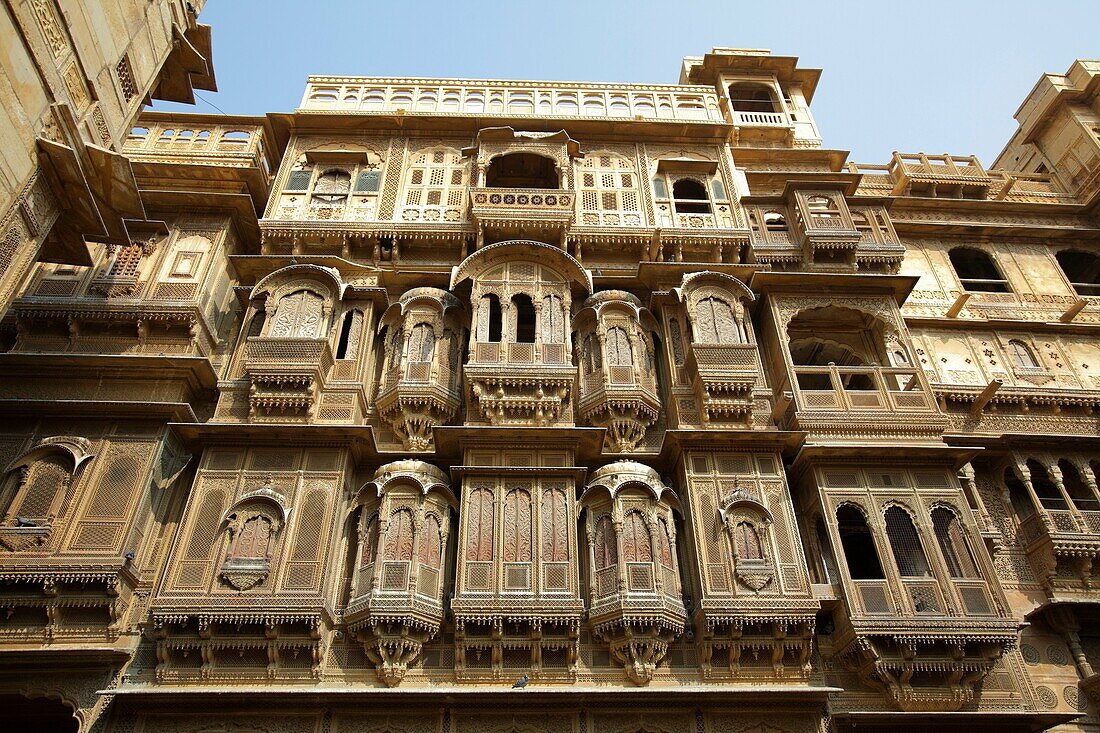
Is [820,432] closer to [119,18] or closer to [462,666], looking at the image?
[462,666]

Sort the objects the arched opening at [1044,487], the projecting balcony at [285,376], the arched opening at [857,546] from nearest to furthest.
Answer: the projecting balcony at [285,376] < the arched opening at [857,546] < the arched opening at [1044,487]

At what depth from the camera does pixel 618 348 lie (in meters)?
14.6

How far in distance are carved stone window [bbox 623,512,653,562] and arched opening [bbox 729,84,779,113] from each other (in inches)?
615

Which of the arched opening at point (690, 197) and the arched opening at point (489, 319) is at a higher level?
the arched opening at point (690, 197)

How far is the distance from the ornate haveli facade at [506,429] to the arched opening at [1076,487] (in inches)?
6.3

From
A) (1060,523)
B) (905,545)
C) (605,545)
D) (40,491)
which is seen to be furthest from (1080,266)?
(40,491)

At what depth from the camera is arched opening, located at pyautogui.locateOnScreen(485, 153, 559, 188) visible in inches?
719

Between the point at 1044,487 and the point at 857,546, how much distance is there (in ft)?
14.1

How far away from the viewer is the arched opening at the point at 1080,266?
20047mm

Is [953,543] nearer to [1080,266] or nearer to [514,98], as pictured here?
[1080,266]

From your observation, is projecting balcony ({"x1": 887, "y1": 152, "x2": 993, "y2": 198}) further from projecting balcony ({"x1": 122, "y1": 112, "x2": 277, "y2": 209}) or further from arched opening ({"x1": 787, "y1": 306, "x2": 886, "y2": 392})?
projecting balcony ({"x1": 122, "y1": 112, "x2": 277, "y2": 209})

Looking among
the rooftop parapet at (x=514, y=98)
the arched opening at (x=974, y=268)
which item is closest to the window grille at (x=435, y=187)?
the rooftop parapet at (x=514, y=98)

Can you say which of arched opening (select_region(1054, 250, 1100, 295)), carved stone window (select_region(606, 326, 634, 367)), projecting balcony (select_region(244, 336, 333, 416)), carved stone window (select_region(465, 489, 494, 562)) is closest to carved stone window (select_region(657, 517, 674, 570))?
carved stone window (select_region(465, 489, 494, 562))

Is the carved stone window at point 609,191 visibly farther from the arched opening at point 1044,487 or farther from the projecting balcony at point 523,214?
the arched opening at point 1044,487
